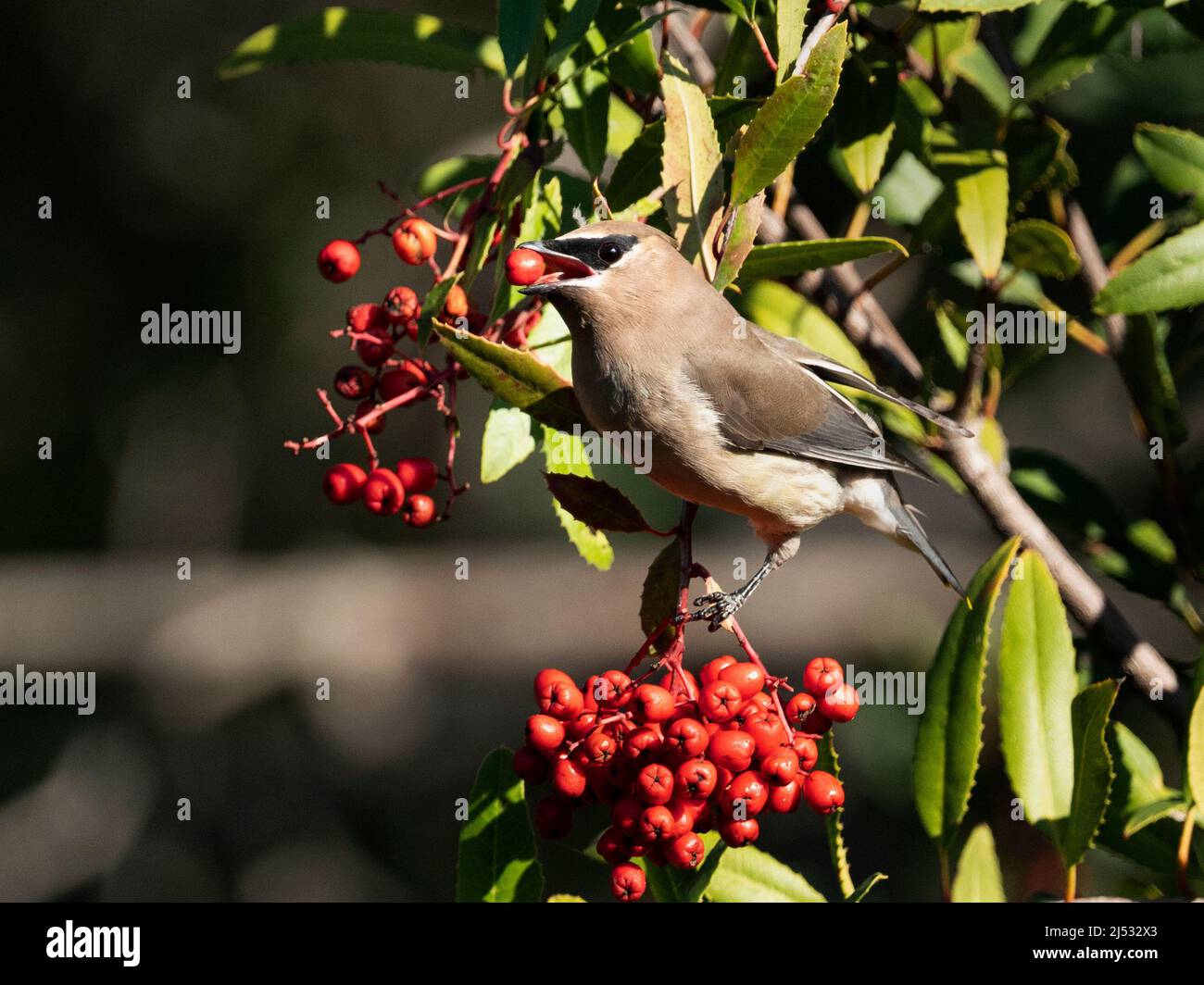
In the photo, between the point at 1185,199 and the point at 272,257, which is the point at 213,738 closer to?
the point at 272,257

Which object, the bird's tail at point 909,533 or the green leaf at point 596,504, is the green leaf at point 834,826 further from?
the bird's tail at point 909,533

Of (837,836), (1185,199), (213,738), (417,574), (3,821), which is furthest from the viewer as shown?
(417,574)

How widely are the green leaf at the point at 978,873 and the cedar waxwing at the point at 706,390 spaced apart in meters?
0.41

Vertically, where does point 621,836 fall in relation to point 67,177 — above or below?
below

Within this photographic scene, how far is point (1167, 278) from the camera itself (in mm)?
2092

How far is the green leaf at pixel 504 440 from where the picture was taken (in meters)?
2.02

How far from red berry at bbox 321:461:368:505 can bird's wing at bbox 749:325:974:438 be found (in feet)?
2.26

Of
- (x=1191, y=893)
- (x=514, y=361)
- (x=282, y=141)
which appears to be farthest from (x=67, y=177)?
(x=1191, y=893)

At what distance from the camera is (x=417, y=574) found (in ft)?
21.4

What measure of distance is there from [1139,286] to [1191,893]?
92cm

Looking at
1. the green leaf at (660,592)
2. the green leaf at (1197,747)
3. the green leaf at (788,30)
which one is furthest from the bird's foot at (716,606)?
the green leaf at (788,30)

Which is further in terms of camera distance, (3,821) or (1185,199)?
(3,821)
